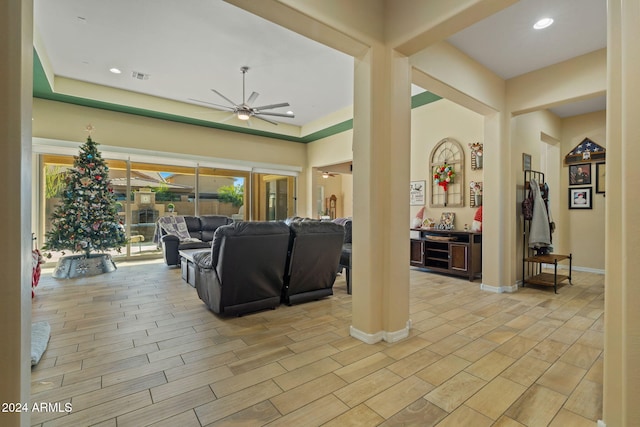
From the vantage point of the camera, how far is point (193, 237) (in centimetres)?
670

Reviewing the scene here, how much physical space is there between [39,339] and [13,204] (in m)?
1.95

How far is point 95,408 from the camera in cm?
167

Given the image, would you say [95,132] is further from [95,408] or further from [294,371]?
[294,371]

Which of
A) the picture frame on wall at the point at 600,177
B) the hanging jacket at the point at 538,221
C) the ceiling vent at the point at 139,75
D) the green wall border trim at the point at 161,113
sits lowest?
the hanging jacket at the point at 538,221

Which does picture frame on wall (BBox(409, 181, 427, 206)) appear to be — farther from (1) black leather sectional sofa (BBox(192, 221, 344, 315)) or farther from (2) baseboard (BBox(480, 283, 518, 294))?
(1) black leather sectional sofa (BBox(192, 221, 344, 315))

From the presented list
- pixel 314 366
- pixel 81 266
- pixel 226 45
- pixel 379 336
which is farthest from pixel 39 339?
pixel 226 45

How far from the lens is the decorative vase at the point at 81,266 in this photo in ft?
16.2

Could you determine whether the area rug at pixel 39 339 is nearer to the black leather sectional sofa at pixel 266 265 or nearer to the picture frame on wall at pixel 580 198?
the black leather sectional sofa at pixel 266 265

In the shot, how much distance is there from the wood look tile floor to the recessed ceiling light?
10.3 ft

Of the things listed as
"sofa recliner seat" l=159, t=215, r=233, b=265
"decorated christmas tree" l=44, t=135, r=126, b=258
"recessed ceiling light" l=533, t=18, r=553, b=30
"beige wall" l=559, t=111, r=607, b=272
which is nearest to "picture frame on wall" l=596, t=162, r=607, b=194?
"beige wall" l=559, t=111, r=607, b=272

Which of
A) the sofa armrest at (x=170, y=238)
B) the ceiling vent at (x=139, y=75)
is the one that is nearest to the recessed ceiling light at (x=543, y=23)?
the ceiling vent at (x=139, y=75)

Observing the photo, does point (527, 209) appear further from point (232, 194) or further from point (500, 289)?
point (232, 194)

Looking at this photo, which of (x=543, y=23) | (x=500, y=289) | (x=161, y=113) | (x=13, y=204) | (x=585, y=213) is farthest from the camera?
(x=161, y=113)

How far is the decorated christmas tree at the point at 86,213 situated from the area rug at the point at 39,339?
293 centimetres
